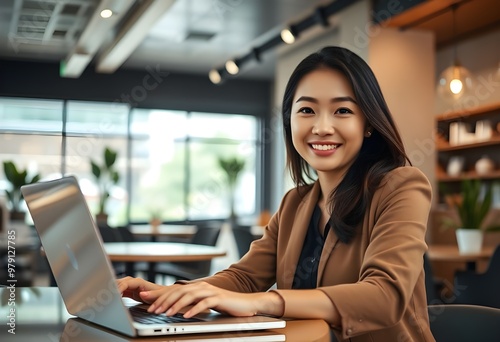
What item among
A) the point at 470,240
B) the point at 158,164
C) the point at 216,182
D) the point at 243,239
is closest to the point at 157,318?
the point at 470,240

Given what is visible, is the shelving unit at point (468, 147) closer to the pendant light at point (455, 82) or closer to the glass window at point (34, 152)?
the pendant light at point (455, 82)

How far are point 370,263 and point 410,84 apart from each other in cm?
639

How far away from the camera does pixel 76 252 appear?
109cm

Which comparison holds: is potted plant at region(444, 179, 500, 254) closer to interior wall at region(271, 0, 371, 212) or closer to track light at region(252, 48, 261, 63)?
interior wall at region(271, 0, 371, 212)

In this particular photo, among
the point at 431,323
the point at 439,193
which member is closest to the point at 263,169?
the point at 439,193

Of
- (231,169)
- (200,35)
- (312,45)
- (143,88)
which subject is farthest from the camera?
(231,169)

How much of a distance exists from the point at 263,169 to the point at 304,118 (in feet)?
35.8

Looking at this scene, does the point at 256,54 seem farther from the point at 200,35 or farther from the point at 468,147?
the point at 468,147

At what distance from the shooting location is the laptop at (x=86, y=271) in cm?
100

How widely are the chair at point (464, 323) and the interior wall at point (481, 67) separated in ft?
21.5

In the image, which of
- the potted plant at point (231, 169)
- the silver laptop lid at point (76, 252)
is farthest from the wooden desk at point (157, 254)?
the potted plant at point (231, 169)

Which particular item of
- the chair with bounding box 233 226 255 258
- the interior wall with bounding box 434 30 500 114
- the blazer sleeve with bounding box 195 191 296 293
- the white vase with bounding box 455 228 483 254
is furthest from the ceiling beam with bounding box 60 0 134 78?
the blazer sleeve with bounding box 195 191 296 293

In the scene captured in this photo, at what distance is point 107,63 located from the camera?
9914 millimetres

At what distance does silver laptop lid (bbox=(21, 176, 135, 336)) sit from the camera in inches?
39.1
